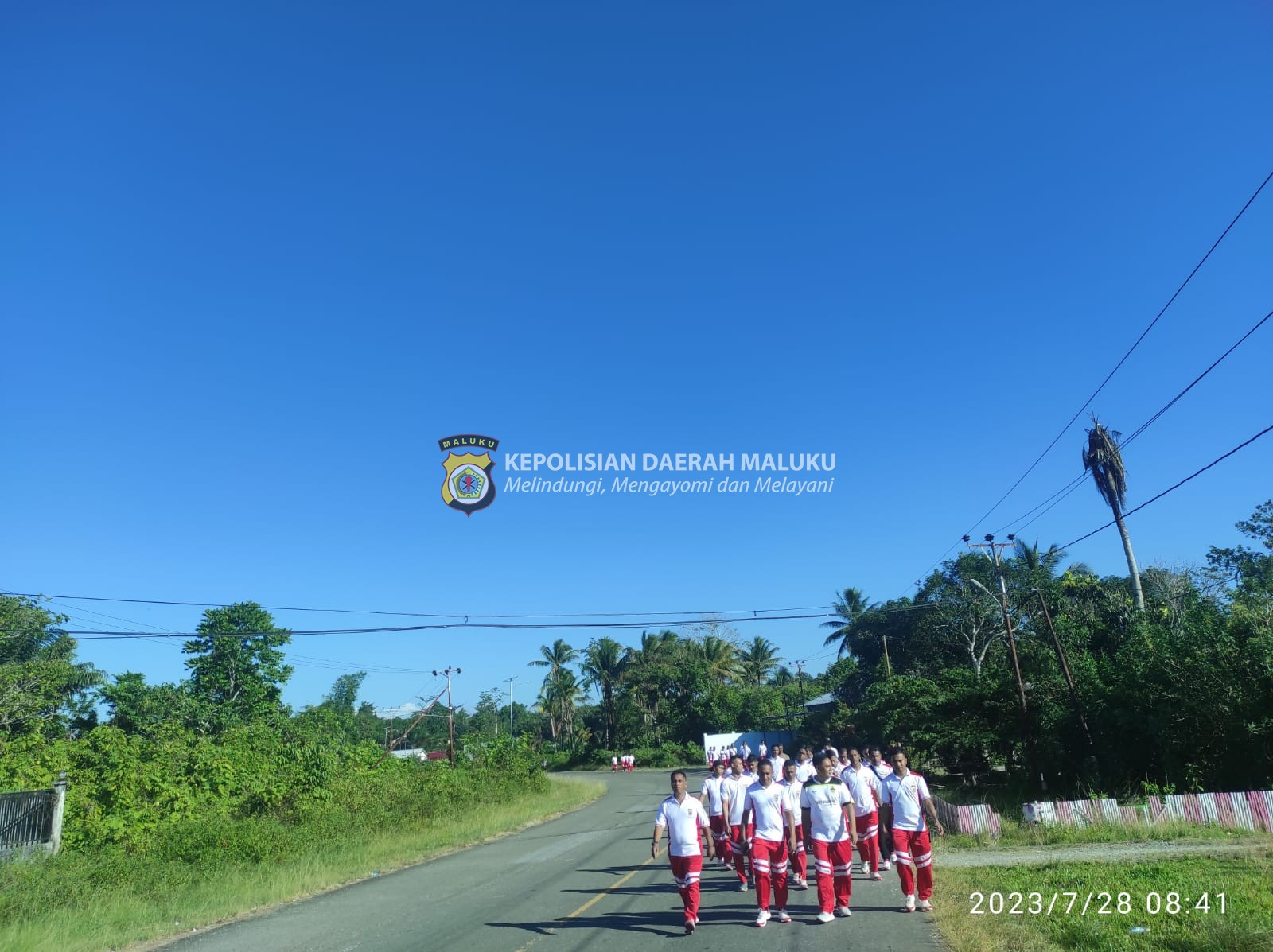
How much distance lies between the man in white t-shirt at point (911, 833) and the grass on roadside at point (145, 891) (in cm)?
942

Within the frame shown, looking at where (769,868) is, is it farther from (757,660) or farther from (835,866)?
(757,660)

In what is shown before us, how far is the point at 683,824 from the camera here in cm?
845

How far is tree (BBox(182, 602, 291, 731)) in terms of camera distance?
51312 millimetres

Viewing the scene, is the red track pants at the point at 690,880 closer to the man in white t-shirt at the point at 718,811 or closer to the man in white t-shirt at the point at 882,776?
the man in white t-shirt at the point at 882,776

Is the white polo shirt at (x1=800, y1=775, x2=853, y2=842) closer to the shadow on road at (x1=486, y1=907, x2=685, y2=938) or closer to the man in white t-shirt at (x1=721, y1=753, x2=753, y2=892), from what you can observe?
the man in white t-shirt at (x1=721, y1=753, x2=753, y2=892)

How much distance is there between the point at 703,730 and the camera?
223ft

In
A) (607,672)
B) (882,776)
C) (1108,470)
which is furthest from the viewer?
(607,672)

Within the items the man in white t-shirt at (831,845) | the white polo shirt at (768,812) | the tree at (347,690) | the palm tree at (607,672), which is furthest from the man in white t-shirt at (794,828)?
the tree at (347,690)

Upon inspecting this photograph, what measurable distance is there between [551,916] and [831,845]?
3525mm

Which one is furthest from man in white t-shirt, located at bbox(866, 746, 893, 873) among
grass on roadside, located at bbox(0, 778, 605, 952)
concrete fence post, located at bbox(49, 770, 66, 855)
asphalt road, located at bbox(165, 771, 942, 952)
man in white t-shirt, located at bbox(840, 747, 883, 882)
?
concrete fence post, located at bbox(49, 770, 66, 855)

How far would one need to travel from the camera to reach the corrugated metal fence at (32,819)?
14461 mm

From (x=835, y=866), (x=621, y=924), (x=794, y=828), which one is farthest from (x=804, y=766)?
(x=621, y=924)

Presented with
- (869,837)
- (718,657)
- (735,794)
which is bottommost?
(869,837)
